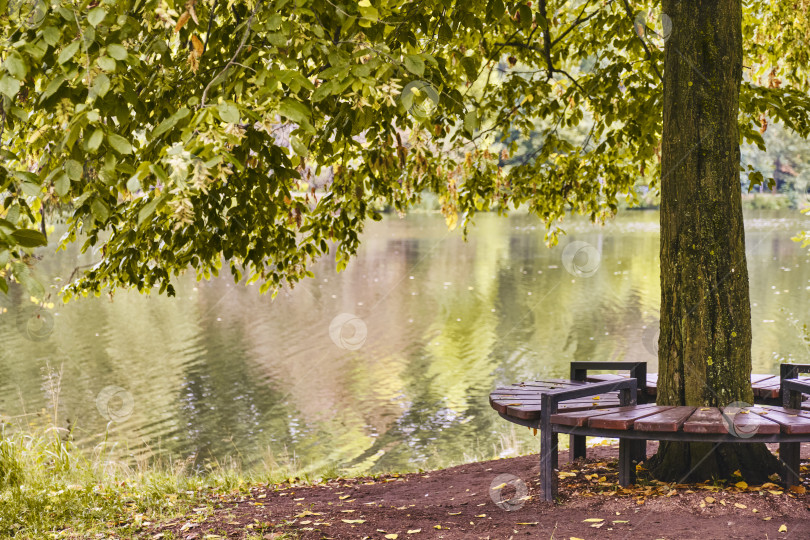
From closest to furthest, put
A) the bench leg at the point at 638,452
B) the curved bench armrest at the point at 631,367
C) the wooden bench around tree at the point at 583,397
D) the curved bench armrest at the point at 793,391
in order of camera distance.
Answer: the curved bench armrest at the point at 793,391, the wooden bench around tree at the point at 583,397, the bench leg at the point at 638,452, the curved bench armrest at the point at 631,367

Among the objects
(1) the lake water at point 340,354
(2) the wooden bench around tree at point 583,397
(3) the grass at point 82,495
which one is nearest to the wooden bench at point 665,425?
(2) the wooden bench around tree at point 583,397

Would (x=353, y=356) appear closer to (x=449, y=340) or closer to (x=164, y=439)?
(x=449, y=340)

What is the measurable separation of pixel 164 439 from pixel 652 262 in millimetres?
24381

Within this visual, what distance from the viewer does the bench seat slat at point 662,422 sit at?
13.6ft

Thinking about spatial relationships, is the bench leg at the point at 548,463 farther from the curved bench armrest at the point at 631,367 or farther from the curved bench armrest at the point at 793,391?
the curved bench armrest at the point at 793,391

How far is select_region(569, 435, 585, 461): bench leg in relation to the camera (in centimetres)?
577

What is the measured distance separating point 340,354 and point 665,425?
523 inches

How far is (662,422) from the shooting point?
4152mm

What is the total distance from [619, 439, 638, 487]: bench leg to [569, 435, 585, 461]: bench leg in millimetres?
867

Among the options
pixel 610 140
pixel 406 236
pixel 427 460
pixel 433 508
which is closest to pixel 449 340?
pixel 427 460

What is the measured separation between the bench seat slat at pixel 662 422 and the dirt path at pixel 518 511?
1.66 ft

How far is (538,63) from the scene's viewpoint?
25.9 feet

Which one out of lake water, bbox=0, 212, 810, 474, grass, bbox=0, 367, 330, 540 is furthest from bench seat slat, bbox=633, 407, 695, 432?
lake water, bbox=0, 212, 810, 474

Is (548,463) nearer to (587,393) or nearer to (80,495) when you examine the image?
(587,393)
